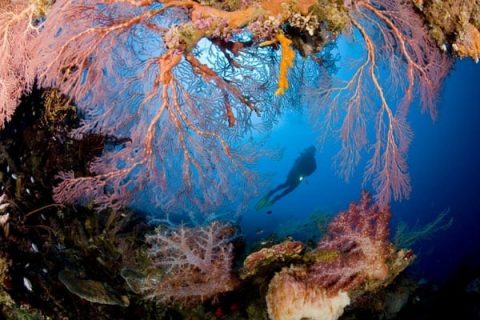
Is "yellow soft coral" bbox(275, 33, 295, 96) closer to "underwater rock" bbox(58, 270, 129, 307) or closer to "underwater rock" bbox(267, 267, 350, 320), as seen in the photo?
"underwater rock" bbox(267, 267, 350, 320)

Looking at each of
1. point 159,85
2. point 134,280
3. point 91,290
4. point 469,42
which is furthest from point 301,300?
point 469,42

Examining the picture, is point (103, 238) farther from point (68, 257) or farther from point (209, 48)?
point (209, 48)

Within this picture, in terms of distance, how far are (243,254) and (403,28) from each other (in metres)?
4.20

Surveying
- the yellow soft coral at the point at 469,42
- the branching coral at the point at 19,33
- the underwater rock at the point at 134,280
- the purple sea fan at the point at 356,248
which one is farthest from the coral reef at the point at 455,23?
the underwater rock at the point at 134,280

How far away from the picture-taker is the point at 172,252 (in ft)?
14.9

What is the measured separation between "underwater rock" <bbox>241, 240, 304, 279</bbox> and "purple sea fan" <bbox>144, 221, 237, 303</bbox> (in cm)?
26

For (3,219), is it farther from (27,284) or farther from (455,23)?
(455,23)

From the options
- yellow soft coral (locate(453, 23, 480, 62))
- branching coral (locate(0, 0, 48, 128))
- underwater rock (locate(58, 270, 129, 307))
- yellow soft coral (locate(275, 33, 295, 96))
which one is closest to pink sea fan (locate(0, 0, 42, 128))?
branching coral (locate(0, 0, 48, 128))

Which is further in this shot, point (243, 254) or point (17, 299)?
point (243, 254)

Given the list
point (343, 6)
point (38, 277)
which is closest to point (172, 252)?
point (38, 277)

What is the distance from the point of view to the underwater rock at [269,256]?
428 cm

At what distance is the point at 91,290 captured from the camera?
456cm

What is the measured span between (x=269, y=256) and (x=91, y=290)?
7.87 feet

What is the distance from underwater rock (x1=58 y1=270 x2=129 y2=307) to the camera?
4.40 metres
